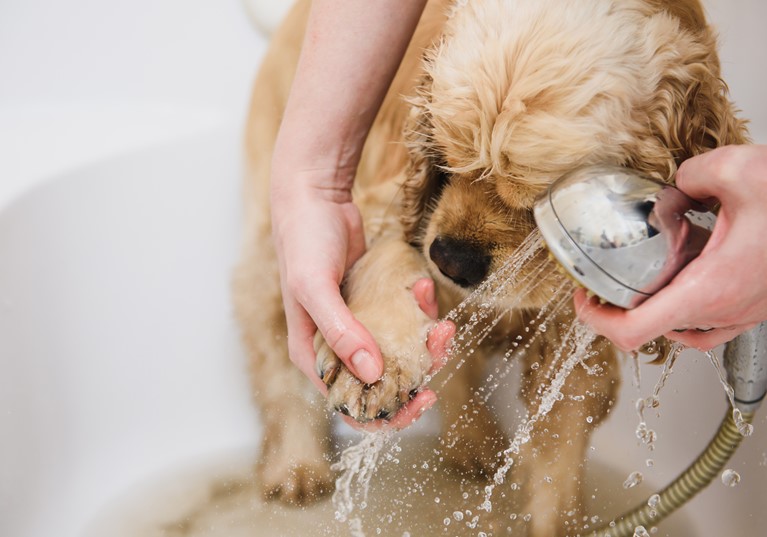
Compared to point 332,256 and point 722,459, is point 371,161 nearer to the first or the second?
point 332,256

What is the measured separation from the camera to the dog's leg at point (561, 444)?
1301 mm

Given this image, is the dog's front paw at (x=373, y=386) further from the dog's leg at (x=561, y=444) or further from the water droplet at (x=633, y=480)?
the water droplet at (x=633, y=480)

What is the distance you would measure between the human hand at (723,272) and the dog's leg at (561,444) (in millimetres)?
595

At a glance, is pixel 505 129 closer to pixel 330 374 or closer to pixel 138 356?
pixel 330 374

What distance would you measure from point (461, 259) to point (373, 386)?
203 mm

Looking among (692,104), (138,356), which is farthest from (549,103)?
(138,356)

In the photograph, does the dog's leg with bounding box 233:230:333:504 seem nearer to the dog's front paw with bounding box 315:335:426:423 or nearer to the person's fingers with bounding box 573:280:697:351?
the dog's front paw with bounding box 315:335:426:423

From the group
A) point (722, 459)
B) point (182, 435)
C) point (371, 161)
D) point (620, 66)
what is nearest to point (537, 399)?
point (722, 459)

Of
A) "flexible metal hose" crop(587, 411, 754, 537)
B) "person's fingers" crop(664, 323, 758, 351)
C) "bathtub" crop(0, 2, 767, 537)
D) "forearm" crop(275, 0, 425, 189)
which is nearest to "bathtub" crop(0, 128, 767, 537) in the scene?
"bathtub" crop(0, 2, 767, 537)

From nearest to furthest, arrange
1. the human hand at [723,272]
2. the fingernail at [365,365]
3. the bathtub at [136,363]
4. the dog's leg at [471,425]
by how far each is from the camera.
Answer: the human hand at [723,272] → the fingernail at [365,365] → the bathtub at [136,363] → the dog's leg at [471,425]

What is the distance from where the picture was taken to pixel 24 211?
139 cm

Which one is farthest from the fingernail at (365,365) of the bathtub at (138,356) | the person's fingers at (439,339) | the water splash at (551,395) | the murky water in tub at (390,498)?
the bathtub at (138,356)

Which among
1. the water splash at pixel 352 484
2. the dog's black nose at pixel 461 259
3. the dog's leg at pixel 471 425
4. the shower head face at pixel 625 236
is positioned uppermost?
the shower head face at pixel 625 236

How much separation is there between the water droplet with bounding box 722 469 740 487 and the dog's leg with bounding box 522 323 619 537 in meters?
0.22
